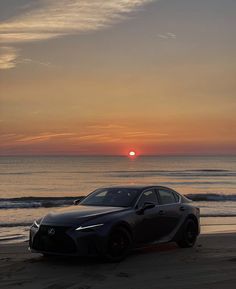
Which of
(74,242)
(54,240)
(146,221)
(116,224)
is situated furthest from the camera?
(146,221)

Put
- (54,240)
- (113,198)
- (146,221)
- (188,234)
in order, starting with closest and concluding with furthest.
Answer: (54,240) → (146,221) → (113,198) → (188,234)

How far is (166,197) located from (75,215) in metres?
2.70

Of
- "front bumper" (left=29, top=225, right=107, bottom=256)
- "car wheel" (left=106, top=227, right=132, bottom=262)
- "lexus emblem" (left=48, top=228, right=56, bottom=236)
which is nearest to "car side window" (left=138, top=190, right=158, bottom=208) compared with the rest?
"car wheel" (left=106, top=227, right=132, bottom=262)

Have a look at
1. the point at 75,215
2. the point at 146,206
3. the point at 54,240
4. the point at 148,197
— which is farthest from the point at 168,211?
the point at 54,240

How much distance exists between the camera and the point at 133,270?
29.3 ft

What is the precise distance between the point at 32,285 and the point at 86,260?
2232 millimetres

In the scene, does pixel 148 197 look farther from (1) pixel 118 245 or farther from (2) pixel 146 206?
(1) pixel 118 245

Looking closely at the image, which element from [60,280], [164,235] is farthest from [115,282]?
[164,235]

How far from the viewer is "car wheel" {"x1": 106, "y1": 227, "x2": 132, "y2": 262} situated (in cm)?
955

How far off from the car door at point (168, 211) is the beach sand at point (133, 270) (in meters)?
0.51

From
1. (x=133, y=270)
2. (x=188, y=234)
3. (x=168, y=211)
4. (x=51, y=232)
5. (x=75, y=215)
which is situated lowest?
(x=188, y=234)

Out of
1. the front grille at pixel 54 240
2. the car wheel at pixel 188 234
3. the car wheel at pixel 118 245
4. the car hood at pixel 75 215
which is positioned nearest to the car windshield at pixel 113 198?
the car hood at pixel 75 215

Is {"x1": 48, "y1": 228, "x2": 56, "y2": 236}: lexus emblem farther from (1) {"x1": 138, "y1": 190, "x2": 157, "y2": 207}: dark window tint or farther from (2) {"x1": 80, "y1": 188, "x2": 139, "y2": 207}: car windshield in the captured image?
(1) {"x1": 138, "y1": 190, "x2": 157, "y2": 207}: dark window tint

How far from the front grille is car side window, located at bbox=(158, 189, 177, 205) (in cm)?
278
